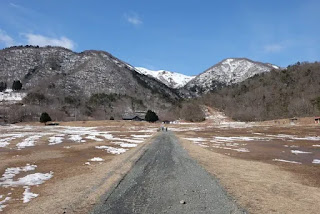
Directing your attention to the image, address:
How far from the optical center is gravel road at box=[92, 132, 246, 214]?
9656 millimetres

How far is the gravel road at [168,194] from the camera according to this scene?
966cm

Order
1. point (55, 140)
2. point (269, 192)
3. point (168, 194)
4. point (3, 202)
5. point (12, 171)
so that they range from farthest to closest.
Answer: point (55, 140) < point (12, 171) < point (269, 192) < point (168, 194) < point (3, 202)

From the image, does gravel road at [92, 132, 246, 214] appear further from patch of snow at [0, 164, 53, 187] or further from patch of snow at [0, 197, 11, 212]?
patch of snow at [0, 164, 53, 187]

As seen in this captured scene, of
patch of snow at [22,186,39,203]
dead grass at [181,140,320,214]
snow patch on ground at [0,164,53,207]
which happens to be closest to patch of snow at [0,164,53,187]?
snow patch on ground at [0,164,53,207]

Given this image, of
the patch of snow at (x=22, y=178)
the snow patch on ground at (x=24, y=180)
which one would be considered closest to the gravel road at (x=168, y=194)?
the snow patch on ground at (x=24, y=180)

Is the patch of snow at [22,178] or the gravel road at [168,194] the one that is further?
the patch of snow at [22,178]

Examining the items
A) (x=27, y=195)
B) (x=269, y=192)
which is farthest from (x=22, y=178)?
(x=269, y=192)

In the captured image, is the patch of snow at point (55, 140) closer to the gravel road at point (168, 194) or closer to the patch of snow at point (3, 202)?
the gravel road at point (168, 194)

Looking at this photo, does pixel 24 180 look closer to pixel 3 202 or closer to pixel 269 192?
pixel 3 202

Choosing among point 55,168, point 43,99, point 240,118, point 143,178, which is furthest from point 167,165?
point 43,99

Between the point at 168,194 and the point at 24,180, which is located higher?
the point at 168,194

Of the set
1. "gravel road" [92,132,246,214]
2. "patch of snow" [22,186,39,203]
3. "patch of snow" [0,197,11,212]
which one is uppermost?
"gravel road" [92,132,246,214]

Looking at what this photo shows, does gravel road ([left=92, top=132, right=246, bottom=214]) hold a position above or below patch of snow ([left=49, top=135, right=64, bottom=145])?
above

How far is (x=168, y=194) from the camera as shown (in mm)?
11531
